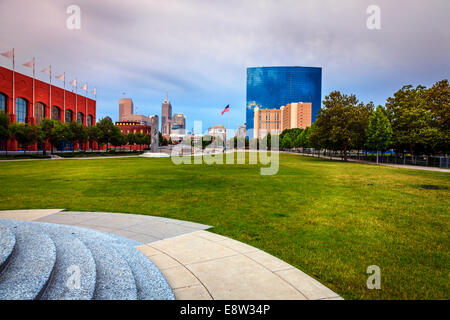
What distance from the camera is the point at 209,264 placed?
4848 mm

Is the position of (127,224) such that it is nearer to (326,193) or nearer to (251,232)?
(251,232)

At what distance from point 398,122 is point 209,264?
5335cm

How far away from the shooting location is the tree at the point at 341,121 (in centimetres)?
4544

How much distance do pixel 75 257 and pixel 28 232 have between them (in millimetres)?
1941

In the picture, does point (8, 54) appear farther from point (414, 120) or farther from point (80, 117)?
point (414, 120)

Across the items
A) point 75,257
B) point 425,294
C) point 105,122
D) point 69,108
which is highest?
point 69,108

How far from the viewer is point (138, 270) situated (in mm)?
4445

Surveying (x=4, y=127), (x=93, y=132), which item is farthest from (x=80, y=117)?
(x=4, y=127)

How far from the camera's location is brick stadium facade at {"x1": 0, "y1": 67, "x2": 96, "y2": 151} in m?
54.6

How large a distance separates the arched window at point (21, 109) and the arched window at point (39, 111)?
265cm

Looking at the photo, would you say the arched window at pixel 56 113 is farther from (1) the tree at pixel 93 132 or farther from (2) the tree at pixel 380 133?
(2) the tree at pixel 380 133

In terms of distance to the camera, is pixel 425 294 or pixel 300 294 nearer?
pixel 300 294

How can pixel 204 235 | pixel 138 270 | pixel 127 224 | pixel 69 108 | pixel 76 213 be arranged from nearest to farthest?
pixel 138 270 → pixel 204 235 → pixel 127 224 → pixel 76 213 → pixel 69 108

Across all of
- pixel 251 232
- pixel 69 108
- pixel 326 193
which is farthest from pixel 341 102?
pixel 69 108
